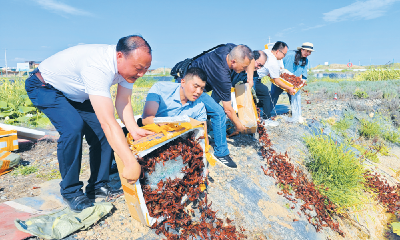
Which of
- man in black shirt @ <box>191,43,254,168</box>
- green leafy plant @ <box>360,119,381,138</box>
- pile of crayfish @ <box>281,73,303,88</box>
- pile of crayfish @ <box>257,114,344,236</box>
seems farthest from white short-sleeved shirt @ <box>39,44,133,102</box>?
green leafy plant @ <box>360,119,381,138</box>

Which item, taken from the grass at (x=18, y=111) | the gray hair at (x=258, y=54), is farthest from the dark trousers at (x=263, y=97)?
the grass at (x=18, y=111)

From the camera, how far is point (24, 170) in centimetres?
331

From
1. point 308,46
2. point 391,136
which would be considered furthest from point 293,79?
point 391,136

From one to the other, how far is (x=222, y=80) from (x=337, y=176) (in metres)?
2.30

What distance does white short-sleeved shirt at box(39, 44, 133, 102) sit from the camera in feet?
5.85

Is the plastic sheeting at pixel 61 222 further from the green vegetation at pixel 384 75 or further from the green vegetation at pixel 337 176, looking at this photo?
the green vegetation at pixel 384 75

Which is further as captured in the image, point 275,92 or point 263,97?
point 275,92

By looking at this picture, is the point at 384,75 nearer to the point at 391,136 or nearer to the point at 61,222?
the point at 391,136

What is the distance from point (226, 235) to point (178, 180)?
27.3 inches

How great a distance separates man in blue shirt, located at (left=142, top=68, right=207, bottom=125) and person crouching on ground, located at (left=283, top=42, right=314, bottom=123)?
122 inches

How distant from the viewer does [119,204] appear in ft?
7.87

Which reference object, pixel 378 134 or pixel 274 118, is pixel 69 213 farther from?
pixel 378 134

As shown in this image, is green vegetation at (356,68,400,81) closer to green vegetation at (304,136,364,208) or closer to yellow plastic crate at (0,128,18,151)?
green vegetation at (304,136,364,208)

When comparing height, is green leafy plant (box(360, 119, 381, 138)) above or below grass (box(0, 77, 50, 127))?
below
